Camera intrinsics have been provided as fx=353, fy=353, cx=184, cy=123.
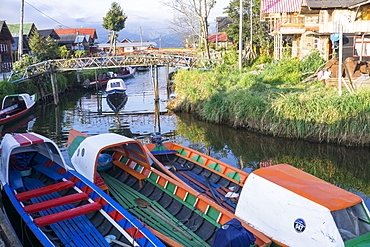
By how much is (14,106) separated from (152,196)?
65.3 feet

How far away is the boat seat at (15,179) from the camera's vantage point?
1098cm

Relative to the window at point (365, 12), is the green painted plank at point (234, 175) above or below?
below

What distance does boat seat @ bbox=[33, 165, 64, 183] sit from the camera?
1148 cm

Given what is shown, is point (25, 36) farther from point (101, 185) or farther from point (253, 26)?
point (101, 185)

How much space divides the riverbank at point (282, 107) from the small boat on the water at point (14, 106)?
11160mm

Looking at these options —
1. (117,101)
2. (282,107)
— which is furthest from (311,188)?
(117,101)

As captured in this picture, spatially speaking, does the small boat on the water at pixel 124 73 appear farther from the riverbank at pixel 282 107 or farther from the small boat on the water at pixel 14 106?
the riverbank at pixel 282 107

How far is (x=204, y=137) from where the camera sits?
20406 mm

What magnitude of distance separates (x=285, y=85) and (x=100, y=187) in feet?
58.7

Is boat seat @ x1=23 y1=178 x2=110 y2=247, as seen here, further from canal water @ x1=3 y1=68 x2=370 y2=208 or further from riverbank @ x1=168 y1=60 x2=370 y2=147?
riverbank @ x1=168 y1=60 x2=370 y2=147

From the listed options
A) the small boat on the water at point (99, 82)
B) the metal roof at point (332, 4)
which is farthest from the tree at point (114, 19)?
the metal roof at point (332, 4)

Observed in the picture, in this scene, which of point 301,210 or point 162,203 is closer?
point 301,210

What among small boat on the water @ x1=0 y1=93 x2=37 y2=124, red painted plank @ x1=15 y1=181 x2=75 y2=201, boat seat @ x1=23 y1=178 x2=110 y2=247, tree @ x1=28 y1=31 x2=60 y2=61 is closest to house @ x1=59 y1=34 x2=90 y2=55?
tree @ x1=28 y1=31 x2=60 y2=61

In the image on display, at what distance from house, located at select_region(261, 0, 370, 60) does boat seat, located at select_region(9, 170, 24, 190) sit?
15640 mm
